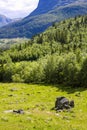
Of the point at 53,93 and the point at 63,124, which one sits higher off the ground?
the point at 63,124

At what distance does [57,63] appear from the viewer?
12800 centimetres

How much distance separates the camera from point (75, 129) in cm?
3938

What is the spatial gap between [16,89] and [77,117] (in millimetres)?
54378

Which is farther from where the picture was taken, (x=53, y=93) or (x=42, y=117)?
(x=53, y=93)

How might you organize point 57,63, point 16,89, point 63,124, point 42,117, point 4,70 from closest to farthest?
point 63,124, point 42,117, point 16,89, point 57,63, point 4,70

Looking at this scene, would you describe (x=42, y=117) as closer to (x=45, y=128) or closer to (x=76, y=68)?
(x=45, y=128)

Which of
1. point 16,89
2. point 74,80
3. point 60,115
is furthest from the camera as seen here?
point 74,80

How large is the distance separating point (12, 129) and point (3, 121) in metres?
5.25

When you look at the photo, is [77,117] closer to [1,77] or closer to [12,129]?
[12,129]

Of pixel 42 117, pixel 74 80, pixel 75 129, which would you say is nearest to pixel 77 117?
pixel 42 117

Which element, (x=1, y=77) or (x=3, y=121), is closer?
(x=3, y=121)

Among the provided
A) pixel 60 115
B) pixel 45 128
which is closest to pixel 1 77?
pixel 60 115

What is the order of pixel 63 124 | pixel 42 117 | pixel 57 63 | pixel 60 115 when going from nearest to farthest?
pixel 63 124 → pixel 42 117 → pixel 60 115 → pixel 57 63

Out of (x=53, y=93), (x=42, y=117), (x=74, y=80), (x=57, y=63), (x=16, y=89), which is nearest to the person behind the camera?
(x=42, y=117)
